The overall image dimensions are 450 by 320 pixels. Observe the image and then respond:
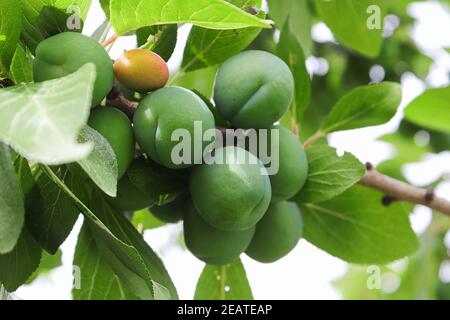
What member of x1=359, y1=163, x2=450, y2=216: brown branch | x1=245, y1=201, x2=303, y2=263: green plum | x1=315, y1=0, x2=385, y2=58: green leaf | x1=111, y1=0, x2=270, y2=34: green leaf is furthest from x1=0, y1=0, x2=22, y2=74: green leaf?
x1=315, y1=0, x2=385, y2=58: green leaf

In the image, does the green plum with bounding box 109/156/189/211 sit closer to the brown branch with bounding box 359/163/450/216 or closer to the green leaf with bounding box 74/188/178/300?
the green leaf with bounding box 74/188/178/300

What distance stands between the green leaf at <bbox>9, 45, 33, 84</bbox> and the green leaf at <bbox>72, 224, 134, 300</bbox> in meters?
0.36

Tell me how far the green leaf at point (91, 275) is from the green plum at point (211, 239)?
7.6 inches

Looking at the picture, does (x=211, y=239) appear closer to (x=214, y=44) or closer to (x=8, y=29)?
(x=214, y=44)

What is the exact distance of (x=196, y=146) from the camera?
129 centimetres

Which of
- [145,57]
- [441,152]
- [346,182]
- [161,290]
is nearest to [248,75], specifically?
[145,57]

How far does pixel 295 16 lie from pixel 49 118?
4.29 feet

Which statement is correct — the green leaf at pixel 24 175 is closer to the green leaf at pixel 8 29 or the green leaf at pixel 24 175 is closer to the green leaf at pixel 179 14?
the green leaf at pixel 8 29

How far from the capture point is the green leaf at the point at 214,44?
59.9 inches

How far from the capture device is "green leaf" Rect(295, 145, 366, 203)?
1.50m

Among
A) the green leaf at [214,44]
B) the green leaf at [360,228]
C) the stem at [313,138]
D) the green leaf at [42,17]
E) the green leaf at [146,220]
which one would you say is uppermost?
the green leaf at [42,17]

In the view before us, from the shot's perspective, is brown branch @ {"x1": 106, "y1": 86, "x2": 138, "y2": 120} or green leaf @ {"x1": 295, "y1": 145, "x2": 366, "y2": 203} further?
green leaf @ {"x1": 295, "y1": 145, "x2": 366, "y2": 203}

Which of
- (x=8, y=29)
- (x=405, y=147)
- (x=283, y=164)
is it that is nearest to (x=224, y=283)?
(x=283, y=164)

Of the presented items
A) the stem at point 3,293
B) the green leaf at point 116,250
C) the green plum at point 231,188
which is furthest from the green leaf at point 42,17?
the stem at point 3,293
